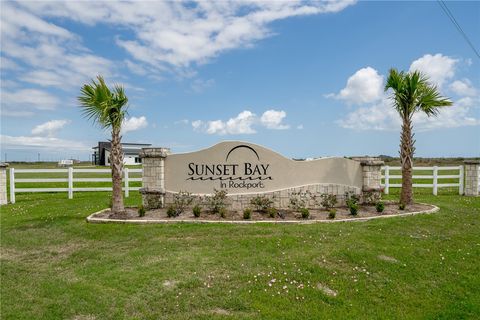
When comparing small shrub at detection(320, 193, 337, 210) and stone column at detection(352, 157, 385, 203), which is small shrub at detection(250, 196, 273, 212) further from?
stone column at detection(352, 157, 385, 203)

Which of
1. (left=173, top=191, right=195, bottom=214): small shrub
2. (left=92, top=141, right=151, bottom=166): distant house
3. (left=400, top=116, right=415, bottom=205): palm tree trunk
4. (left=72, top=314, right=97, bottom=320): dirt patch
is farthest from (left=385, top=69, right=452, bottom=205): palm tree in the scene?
(left=92, top=141, right=151, bottom=166): distant house

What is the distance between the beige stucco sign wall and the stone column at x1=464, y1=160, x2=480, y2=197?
32.7 ft

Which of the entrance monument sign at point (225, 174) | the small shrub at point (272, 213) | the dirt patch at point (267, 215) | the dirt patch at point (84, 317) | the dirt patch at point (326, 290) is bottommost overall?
the dirt patch at point (84, 317)

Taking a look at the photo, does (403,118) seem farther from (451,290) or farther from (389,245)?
(451,290)

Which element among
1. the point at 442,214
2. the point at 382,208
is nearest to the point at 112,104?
the point at 382,208

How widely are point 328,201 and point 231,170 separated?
3323mm

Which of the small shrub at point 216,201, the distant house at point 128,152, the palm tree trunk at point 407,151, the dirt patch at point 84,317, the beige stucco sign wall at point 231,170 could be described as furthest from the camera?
the distant house at point 128,152

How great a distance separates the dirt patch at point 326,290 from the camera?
17.7 feet

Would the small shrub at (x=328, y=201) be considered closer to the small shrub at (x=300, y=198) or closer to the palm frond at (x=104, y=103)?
the small shrub at (x=300, y=198)

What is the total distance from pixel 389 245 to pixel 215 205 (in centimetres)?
530

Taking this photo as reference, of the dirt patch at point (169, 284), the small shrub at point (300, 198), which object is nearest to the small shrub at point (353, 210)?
the small shrub at point (300, 198)

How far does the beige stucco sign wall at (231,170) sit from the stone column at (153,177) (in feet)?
0.74

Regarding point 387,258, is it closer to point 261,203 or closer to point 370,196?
point 261,203

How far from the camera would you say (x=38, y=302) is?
5.27 metres
